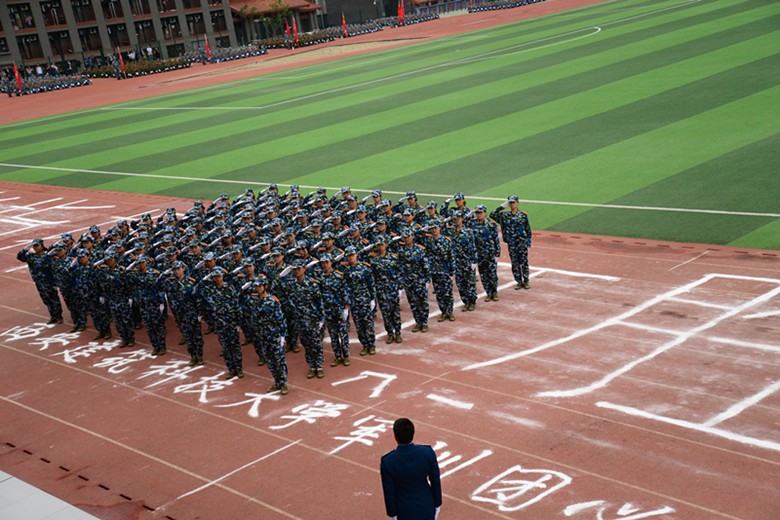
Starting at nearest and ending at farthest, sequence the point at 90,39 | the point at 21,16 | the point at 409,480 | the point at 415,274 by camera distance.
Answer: the point at 409,480 < the point at 415,274 < the point at 21,16 < the point at 90,39

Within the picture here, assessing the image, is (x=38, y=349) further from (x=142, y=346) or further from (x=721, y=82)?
(x=721, y=82)

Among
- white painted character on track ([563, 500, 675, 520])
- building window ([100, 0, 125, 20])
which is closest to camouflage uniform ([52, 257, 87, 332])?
white painted character on track ([563, 500, 675, 520])

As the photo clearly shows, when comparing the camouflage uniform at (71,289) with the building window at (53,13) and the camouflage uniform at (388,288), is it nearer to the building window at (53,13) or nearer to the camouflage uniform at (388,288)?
the camouflage uniform at (388,288)

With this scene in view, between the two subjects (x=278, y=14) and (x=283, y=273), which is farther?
(x=278, y=14)

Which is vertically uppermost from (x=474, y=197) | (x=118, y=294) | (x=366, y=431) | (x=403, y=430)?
(x=403, y=430)

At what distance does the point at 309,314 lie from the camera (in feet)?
46.0

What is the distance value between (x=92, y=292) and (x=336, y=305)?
5.60m

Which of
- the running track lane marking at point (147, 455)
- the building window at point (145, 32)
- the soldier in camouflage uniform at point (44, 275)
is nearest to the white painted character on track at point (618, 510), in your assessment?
the running track lane marking at point (147, 455)

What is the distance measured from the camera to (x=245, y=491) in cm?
1103

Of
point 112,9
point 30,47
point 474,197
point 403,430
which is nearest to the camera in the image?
point 403,430

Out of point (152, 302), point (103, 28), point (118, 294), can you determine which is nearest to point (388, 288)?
point (152, 302)

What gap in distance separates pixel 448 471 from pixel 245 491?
8.37 feet

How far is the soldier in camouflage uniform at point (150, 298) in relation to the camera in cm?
1592

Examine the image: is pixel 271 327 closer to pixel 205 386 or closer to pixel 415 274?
pixel 205 386
